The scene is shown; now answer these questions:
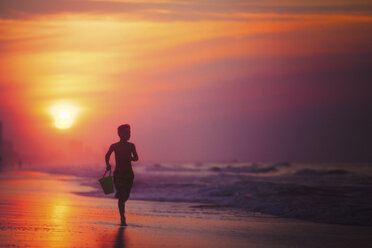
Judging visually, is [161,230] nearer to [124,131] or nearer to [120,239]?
[120,239]

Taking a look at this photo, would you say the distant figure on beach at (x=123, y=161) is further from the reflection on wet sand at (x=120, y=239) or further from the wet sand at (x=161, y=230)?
the reflection on wet sand at (x=120, y=239)

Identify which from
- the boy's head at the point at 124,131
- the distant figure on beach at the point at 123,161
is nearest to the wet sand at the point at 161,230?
the distant figure on beach at the point at 123,161

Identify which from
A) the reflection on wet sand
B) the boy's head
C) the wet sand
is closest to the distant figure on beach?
the boy's head

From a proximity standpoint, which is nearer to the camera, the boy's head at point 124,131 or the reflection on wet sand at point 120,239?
the reflection on wet sand at point 120,239

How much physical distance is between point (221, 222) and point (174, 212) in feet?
8.47

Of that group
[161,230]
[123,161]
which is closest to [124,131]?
[123,161]

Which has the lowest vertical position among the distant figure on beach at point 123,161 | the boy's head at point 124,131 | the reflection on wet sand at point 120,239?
the reflection on wet sand at point 120,239

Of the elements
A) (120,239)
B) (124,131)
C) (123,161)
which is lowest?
(120,239)

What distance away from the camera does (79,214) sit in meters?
12.2

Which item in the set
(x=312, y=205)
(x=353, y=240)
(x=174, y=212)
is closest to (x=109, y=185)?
(x=174, y=212)

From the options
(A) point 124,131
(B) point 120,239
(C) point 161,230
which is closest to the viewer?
(B) point 120,239

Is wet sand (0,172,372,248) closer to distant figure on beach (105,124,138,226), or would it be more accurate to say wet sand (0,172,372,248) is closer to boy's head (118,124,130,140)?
distant figure on beach (105,124,138,226)

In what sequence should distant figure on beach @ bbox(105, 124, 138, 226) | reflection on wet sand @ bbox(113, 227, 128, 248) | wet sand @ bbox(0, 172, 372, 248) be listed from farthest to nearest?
distant figure on beach @ bbox(105, 124, 138, 226) < wet sand @ bbox(0, 172, 372, 248) < reflection on wet sand @ bbox(113, 227, 128, 248)

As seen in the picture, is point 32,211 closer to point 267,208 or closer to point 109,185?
point 109,185
